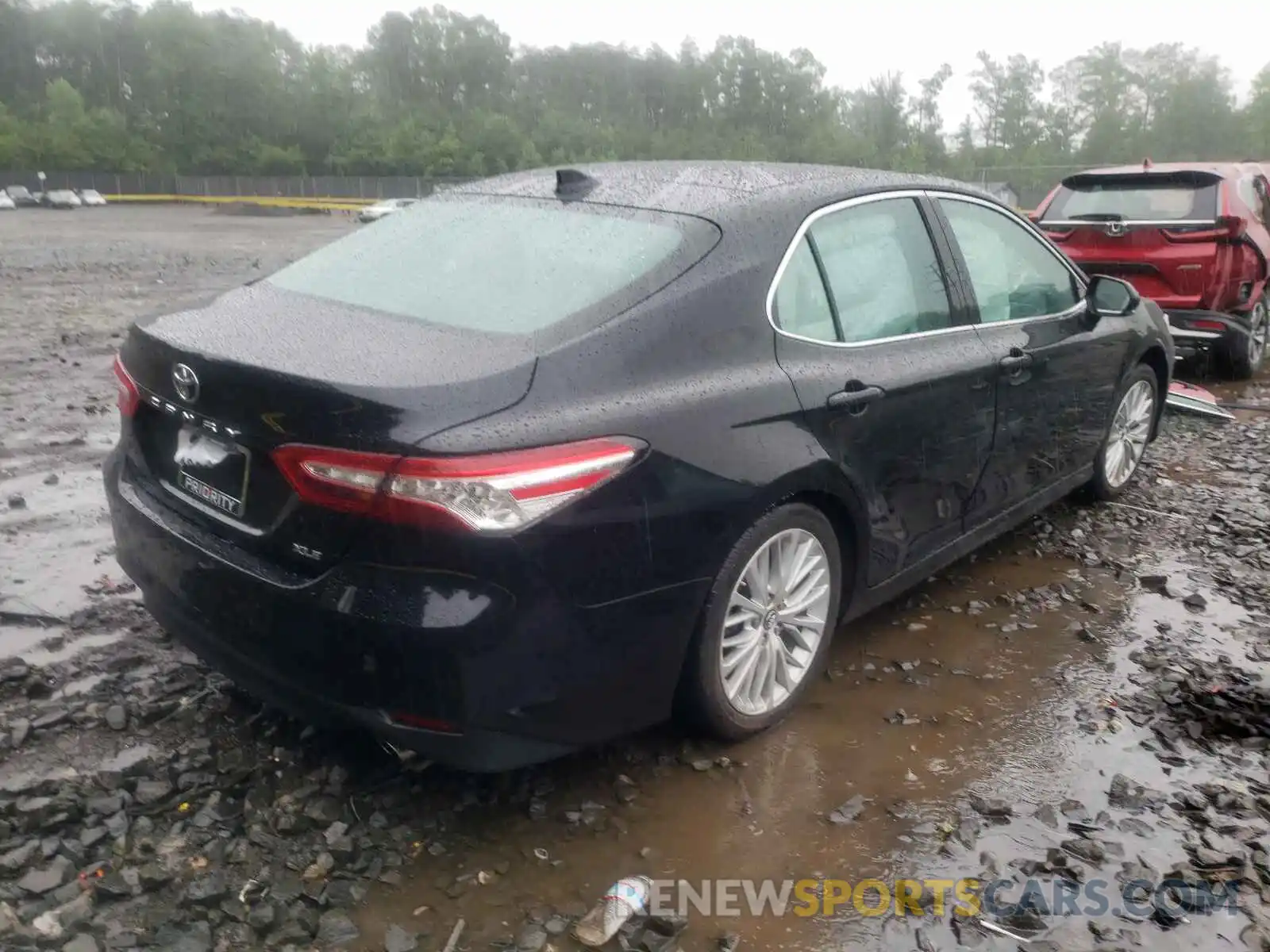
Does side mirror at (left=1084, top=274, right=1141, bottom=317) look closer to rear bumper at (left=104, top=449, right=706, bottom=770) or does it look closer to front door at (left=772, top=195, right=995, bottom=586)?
front door at (left=772, top=195, right=995, bottom=586)

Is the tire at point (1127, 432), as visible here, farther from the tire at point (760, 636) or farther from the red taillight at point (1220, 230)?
the red taillight at point (1220, 230)

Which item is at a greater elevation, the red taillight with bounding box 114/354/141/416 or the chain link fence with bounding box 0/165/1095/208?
the chain link fence with bounding box 0/165/1095/208

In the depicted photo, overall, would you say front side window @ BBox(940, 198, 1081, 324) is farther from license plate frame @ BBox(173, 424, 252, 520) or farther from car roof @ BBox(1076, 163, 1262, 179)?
car roof @ BBox(1076, 163, 1262, 179)

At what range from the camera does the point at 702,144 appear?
12175 centimetres

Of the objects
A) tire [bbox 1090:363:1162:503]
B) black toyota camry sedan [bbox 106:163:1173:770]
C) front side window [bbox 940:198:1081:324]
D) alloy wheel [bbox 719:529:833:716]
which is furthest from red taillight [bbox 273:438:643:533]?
tire [bbox 1090:363:1162:503]

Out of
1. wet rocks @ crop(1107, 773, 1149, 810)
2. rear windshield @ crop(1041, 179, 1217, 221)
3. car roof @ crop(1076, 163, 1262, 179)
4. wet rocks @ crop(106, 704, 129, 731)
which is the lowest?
wet rocks @ crop(1107, 773, 1149, 810)

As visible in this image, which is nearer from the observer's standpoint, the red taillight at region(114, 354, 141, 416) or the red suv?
the red taillight at region(114, 354, 141, 416)

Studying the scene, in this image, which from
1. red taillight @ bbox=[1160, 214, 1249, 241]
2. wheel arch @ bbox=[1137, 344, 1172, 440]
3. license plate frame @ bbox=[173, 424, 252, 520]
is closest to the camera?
license plate frame @ bbox=[173, 424, 252, 520]

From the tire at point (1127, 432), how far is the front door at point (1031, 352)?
0.23 meters

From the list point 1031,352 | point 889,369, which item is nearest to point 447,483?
point 889,369

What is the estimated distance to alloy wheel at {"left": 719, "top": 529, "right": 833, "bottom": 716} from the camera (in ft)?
10.2

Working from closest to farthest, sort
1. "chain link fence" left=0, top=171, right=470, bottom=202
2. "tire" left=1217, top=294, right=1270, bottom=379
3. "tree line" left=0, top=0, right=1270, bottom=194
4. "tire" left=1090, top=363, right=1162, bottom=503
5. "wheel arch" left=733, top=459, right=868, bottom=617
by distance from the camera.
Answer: "wheel arch" left=733, top=459, right=868, bottom=617 < "tire" left=1090, top=363, right=1162, bottom=503 < "tire" left=1217, top=294, right=1270, bottom=379 < "chain link fence" left=0, top=171, right=470, bottom=202 < "tree line" left=0, top=0, right=1270, bottom=194

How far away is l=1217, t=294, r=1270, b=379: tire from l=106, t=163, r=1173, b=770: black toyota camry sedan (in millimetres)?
5784

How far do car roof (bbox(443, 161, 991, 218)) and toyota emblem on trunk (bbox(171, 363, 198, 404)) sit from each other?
1.34m
